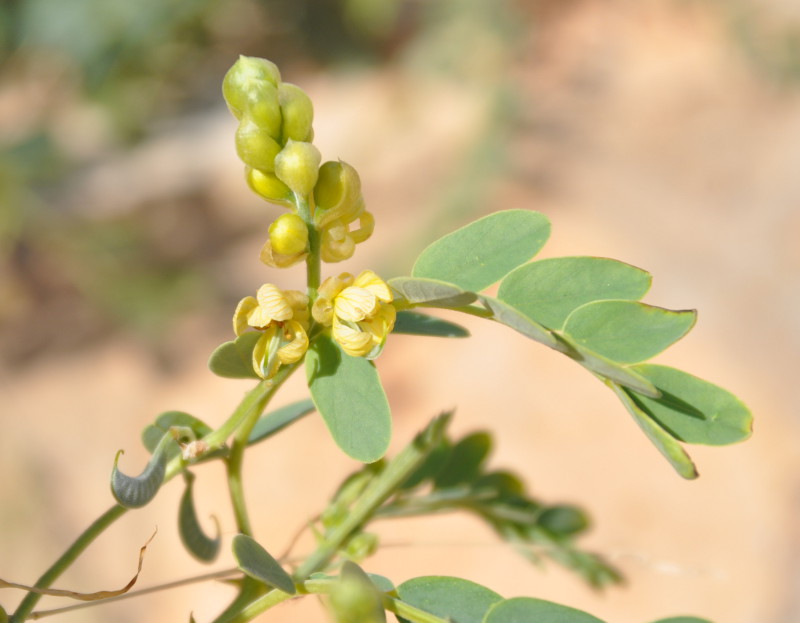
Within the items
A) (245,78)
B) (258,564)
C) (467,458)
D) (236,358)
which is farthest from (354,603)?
(467,458)

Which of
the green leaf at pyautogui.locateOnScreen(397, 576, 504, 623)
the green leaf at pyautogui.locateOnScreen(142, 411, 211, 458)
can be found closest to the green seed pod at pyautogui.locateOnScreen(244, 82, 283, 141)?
the green leaf at pyautogui.locateOnScreen(142, 411, 211, 458)

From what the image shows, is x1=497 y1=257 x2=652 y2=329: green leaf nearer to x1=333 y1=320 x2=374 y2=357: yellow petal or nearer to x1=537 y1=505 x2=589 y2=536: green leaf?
x1=333 y1=320 x2=374 y2=357: yellow petal

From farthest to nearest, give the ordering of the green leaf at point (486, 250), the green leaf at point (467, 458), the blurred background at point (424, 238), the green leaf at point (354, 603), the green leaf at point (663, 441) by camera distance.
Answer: the blurred background at point (424, 238) → the green leaf at point (467, 458) → the green leaf at point (486, 250) → the green leaf at point (663, 441) → the green leaf at point (354, 603)

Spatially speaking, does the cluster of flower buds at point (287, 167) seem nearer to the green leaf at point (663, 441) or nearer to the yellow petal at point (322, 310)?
the yellow petal at point (322, 310)

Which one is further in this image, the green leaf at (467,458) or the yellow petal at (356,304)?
the green leaf at (467,458)

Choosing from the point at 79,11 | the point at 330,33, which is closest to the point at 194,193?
the point at 79,11

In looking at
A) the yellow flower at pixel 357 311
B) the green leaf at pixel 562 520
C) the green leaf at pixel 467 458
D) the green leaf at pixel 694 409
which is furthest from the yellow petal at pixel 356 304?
the green leaf at pixel 562 520
